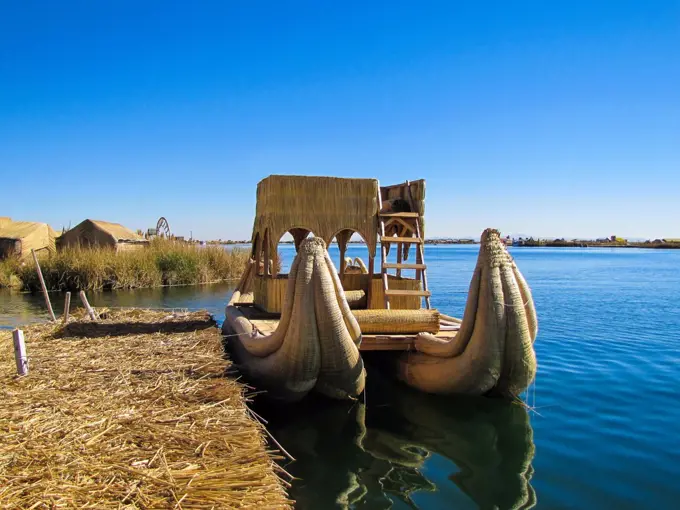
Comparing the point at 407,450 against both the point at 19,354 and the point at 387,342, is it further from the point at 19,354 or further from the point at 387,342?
the point at 19,354

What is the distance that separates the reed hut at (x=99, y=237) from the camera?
32.2m

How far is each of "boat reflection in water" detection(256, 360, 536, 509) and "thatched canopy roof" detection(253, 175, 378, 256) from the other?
286 centimetres

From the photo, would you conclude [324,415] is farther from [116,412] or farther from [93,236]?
[93,236]

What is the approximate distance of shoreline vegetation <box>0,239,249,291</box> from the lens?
2586cm

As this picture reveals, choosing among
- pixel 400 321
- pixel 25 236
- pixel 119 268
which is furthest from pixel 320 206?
pixel 25 236

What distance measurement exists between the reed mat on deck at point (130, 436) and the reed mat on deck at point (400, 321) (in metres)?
2.24

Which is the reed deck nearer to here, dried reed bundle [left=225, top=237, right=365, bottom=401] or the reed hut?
dried reed bundle [left=225, top=237, right=365, bottom=401]

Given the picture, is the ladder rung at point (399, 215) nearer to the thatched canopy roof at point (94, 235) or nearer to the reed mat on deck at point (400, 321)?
the reed mat on deck at point (400, 321)

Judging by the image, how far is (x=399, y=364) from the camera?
884cm

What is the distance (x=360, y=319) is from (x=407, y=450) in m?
1.92

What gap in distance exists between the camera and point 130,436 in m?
4.29

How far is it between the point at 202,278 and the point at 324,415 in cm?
2338

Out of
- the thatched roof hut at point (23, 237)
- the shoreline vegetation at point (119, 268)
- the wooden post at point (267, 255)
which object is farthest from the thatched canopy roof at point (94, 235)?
the wooden post at point (267, 255)

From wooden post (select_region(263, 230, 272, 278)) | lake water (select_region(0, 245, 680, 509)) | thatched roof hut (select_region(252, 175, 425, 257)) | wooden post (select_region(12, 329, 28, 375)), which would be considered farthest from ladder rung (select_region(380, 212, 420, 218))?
wooden post (select_region(12, 329, 28, 375))
